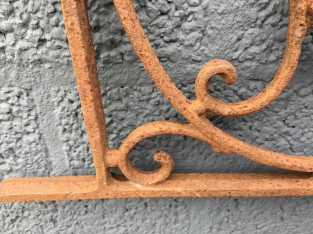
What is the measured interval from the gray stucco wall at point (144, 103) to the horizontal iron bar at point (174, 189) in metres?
0.06

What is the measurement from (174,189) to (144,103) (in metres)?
0.13

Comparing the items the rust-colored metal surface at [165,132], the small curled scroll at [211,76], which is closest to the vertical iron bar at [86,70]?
the rust-colored metal surface at [165,132]

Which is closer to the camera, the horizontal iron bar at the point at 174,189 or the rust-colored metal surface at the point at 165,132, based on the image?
the rust-colored metal surface at the point at 165,132

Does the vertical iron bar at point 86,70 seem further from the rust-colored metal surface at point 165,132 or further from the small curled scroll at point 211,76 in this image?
the small curled scroll at point 211,76

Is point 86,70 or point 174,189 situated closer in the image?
point 86,70

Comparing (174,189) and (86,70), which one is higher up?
(86,70)

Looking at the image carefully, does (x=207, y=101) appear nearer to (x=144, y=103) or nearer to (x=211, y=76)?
(x=211, y=76)

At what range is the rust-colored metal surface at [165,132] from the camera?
1.15ft

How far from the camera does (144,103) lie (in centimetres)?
49

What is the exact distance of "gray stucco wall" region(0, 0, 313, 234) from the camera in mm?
419

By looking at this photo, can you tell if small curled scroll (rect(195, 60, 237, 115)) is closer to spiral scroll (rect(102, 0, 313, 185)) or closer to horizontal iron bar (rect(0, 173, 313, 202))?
spiral scroll (rect(102, 0, 313, 185))

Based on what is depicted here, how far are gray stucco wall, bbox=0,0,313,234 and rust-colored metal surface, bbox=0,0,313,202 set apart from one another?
53 mm

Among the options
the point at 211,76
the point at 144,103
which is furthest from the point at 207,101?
the point at 144,103

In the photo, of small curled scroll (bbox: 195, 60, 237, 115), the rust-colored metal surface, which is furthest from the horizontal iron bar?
small curled scroll (bbox: 195, 60, 237, 115)
